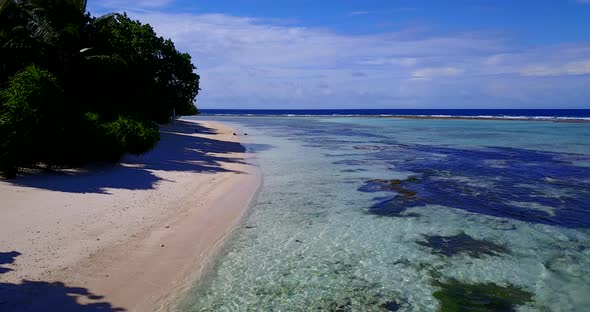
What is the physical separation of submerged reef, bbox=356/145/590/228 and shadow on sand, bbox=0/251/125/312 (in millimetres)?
8594

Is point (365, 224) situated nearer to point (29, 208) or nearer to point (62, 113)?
point (29, 208)

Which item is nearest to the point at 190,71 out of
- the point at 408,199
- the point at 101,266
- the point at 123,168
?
the point at 123,168

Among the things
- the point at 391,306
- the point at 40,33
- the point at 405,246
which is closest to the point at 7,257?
the point at 391,306

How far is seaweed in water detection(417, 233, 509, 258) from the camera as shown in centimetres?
953

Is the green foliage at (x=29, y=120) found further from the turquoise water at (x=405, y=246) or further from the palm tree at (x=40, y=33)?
the turquoise water at (x=405, y=246)

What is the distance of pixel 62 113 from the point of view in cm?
1385

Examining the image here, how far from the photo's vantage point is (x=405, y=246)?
990 centimetres

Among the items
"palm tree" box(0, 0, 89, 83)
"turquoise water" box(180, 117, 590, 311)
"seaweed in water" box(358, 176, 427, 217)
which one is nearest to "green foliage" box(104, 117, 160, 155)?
"palm tree" box(0, 0, 89, 83)

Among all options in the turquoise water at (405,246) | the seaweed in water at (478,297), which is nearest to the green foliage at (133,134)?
the turquoise water at (405,246)

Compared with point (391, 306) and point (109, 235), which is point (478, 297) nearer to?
point (391, 306)

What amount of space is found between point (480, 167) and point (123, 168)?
58.7 ft

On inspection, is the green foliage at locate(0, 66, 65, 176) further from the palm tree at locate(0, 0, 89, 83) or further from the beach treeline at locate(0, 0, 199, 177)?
the palm tree at locate(0, 0, 89, 83)

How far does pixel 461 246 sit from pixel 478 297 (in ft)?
8.94

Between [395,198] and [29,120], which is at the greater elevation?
[29,120]
